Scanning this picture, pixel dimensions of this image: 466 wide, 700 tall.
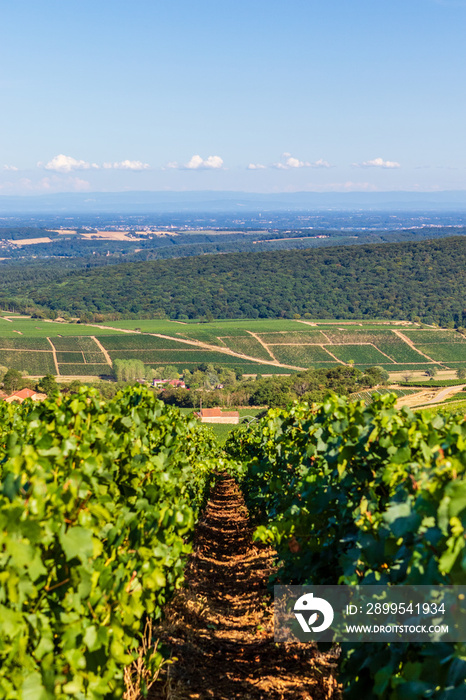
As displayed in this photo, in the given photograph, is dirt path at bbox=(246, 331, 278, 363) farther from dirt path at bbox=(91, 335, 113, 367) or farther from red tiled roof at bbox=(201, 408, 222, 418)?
red tiled roof at bbox=(201, 408, 222, 418)

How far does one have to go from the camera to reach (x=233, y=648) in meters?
5.52

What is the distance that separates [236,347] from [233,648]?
87.2 m

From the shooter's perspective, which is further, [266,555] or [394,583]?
[266,555]

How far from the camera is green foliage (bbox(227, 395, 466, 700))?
245 centimetres

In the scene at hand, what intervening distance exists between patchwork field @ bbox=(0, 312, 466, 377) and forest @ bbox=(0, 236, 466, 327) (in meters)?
16.3

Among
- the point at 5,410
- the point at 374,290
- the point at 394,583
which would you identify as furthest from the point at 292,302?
the point at 394,583

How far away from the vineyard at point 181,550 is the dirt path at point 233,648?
20mm

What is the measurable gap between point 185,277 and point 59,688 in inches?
5731

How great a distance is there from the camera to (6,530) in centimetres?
267

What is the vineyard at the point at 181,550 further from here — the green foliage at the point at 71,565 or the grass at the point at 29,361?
the grass at the point at 29,361

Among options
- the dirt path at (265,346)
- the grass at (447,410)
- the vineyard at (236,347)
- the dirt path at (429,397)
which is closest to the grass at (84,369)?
the vineyard at (236,347)

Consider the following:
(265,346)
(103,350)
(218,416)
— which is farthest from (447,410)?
(265,346)

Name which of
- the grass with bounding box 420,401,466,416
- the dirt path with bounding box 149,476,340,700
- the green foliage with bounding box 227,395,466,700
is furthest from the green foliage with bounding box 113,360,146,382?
the green foliage with bounding box 227,395,466,700

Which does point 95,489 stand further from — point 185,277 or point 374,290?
point 185,277
